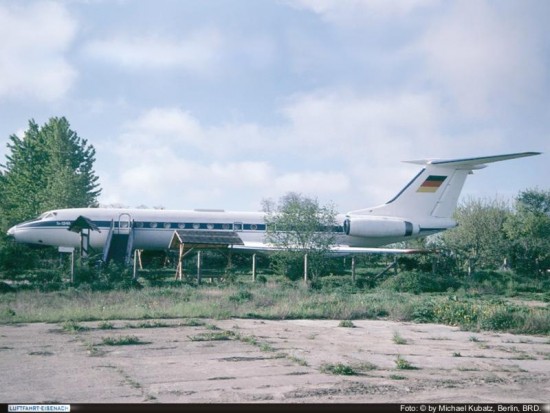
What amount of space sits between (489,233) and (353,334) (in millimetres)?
33881

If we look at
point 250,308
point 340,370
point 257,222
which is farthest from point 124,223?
point 340,370

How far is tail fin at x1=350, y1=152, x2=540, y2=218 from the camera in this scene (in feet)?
112

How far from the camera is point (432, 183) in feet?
116

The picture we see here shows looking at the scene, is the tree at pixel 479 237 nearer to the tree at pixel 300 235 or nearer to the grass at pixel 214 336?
the tree at pixel 300 235

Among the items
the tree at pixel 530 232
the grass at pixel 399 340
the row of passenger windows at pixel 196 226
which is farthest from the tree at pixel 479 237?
the grass at pixel 399 340

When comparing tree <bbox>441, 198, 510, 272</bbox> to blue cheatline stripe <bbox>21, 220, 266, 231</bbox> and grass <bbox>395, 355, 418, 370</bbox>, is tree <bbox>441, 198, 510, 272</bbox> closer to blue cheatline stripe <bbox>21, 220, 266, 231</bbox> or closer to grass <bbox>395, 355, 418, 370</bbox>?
blue cheatline stripe <bbox>21, 220, 266, 231</bbox>

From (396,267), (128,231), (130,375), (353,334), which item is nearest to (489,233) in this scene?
(396,267)

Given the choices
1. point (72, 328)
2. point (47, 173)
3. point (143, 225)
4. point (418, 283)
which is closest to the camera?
point (72, 328)

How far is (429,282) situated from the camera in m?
24.1

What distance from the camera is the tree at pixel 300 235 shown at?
2784 cm

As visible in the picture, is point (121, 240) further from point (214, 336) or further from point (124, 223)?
point (214, 336)

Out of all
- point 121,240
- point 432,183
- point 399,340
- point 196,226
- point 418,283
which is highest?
point 432,183

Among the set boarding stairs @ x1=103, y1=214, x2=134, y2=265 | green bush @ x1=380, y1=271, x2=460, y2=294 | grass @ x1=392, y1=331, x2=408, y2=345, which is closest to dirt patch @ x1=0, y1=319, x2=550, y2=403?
grass @ x1=392, y1=331, x2=408, y2=345

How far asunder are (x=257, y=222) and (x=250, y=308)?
62.1ft
